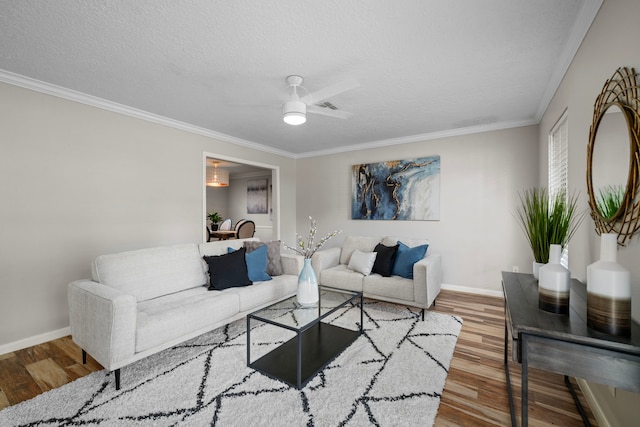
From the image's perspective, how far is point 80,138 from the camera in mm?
2959

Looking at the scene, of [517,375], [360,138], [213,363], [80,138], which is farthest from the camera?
[360,138]

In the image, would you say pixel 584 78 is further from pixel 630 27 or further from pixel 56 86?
pixel 56 86

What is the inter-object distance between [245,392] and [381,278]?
1955 mm

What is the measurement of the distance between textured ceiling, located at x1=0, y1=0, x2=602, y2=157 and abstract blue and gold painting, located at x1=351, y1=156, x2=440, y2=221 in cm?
122

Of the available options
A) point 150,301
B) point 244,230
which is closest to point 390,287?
point 150,301

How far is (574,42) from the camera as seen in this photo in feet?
6.55

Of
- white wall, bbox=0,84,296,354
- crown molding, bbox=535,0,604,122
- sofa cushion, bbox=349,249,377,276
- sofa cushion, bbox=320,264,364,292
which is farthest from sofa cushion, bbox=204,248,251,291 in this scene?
crown molding, bbox=535,0,604,122

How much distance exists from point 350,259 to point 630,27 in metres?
3.17

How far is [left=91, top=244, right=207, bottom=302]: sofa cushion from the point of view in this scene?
2412 mm

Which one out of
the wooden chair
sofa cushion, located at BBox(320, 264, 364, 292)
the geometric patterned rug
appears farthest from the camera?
the wooden chair

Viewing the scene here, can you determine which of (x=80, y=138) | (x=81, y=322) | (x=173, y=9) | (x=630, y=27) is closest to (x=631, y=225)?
(x=630, y=27)

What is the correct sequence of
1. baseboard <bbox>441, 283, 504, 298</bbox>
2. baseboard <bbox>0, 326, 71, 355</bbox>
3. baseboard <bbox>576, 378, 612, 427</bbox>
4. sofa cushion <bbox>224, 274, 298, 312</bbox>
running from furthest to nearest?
baseboard <bbox>441, 283, 504, 298</bbox> → sofa cushion <bbox>224, 274, 298, 312</bbox> → baseboard <bbox>0, 326, 71, 355</bbox> → baseboard <bbox>576, 378, 612, 427</bbox>

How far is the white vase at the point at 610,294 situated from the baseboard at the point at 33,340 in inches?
163

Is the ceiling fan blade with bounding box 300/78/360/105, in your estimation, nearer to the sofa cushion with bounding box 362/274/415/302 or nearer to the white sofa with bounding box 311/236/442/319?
the white sofa with bounding box 311/236/442/319
